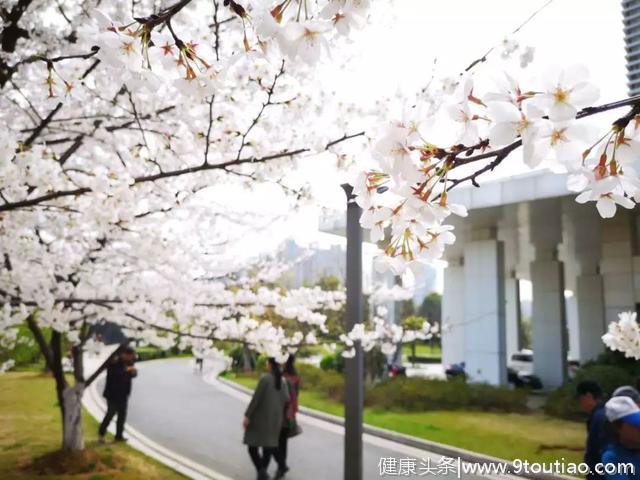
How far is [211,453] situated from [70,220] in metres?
5.12

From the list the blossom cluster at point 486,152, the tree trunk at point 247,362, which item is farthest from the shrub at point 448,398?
the blossom cluster at point 486,152

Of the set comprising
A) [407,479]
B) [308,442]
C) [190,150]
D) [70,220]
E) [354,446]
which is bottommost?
[308,442]

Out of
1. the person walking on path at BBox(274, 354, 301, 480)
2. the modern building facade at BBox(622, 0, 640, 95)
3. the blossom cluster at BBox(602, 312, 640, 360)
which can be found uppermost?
the modern building facade at BBox(622, 0, 640, 95)

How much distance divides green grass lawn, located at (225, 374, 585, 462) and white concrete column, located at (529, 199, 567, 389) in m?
4.94

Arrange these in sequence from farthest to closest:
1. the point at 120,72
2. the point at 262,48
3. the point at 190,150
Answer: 1. the point at 190,150
2. the point at 120,72
3. the point at 262,48

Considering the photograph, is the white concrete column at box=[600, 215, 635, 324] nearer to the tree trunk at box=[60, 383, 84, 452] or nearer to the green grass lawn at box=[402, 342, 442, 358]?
the tree trunk at box=[60, 383, 84, 452]

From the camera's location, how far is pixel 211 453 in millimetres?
7531

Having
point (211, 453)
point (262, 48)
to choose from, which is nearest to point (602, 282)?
point (211, 453)

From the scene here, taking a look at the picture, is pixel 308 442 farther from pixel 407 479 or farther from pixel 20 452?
pixel 20 452

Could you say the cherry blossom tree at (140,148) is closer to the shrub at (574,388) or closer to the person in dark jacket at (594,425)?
the person in dark jacket at (594,425)

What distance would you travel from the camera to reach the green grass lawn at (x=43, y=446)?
5.88 meters

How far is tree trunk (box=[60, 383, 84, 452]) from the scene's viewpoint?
6125mm

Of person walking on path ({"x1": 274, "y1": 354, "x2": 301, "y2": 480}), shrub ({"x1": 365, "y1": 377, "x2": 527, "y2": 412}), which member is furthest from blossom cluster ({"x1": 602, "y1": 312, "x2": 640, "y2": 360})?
→ shrub ({"x1": 365, "y1": 377, "x2": 527, "y2": 412})

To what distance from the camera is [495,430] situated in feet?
28.7
